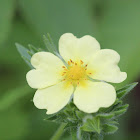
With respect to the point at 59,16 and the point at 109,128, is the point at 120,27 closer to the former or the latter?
the point at 59,16

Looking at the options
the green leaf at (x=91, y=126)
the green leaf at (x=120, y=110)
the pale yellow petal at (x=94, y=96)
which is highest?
the pale yellow petal at (x=94, y=96)

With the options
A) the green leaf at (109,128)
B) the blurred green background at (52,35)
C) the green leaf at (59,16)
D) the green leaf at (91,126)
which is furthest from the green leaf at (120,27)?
the green leaf at (91,126)

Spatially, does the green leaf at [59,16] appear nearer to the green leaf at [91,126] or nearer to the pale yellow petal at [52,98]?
the pale yellow petal at [52,98]

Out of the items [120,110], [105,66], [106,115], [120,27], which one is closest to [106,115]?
[106,115]

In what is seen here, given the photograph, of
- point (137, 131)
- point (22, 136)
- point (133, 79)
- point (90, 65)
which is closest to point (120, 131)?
point (137, 131)

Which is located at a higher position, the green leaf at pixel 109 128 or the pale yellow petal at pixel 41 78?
the pale yellow petal at pixel 41 78

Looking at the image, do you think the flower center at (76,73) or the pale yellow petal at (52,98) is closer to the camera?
the pale yellow petal at (52,98)

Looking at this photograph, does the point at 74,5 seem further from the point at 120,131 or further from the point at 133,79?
the point at 120,131

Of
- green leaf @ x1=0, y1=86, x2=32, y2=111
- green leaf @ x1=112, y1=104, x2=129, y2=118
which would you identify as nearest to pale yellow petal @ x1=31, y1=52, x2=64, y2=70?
green leaf @ x1=112, y1=104, x2=129, y2=118
